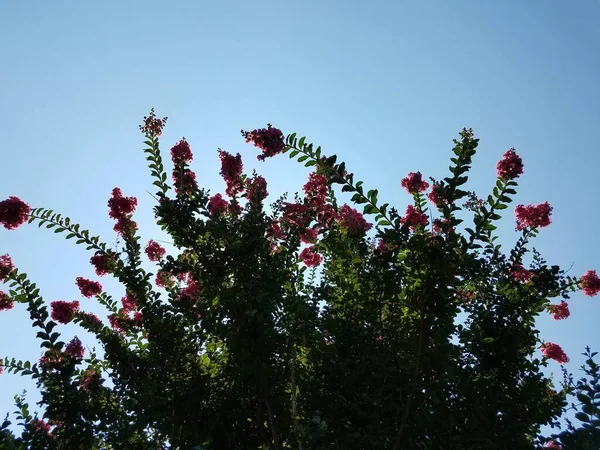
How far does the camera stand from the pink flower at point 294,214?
5.14 m

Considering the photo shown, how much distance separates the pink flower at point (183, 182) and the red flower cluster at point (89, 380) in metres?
2.12

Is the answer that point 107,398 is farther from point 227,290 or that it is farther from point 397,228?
point 397,228

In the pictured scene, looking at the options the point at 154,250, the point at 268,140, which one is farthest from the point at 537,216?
the point at 154,250

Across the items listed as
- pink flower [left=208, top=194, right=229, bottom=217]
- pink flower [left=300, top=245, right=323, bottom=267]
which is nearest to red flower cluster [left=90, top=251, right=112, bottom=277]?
pink flower [left=208, top=194, right=229, bottom=217]

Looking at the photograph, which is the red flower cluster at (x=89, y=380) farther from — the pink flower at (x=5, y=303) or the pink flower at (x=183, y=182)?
the pink flower at (x=183, y=182)

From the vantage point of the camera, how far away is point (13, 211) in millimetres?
5523

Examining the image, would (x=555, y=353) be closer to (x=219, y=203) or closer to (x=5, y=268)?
(x=219, y=203)

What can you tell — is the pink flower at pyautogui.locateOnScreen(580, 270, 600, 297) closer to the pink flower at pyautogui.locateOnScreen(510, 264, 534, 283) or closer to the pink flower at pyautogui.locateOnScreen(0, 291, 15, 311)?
the pink flower at pyautogui.locateOnScreen(510, 264, 534, 283)

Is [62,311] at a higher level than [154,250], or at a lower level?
lower

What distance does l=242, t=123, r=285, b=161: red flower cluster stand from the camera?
4.72m

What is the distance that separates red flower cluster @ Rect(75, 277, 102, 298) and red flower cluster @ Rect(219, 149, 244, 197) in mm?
2150

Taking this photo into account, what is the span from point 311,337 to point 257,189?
181cm

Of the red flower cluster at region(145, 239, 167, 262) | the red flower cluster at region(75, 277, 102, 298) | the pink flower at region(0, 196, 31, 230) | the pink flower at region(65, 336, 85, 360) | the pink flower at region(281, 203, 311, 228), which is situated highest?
the pink flower at region(281, 203, 311, 228)

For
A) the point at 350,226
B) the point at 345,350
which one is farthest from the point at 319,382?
the point at 350,226
